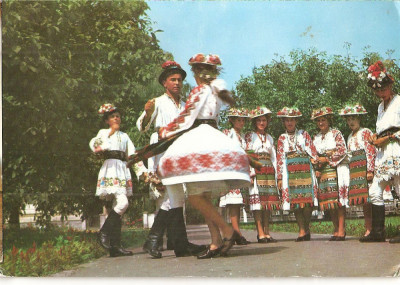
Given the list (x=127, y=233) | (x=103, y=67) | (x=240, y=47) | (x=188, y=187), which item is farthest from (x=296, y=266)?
(x=103, y=67)

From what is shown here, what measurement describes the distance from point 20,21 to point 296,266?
3.75 m

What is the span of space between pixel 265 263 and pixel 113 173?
1933 mm

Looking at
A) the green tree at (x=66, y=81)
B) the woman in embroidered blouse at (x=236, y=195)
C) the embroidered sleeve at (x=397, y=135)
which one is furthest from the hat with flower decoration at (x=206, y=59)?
the embroidered sleeve at (x=397, y=135)

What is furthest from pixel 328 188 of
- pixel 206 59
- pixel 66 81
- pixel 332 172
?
pixel 66 81

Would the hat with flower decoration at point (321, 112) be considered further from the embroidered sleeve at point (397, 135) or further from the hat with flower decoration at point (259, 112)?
the embroidered sleeve at point (397, 135)

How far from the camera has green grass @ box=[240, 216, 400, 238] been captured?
7.25 metres

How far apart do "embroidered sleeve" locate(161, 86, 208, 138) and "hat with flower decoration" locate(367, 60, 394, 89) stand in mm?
1993

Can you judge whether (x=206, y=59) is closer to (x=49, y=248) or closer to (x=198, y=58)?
(x=198, y=58)

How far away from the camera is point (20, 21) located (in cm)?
693

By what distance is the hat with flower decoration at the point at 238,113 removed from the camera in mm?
7171

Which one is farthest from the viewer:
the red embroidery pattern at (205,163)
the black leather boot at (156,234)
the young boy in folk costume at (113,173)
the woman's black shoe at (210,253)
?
the young boy in folk costume at (113,173)

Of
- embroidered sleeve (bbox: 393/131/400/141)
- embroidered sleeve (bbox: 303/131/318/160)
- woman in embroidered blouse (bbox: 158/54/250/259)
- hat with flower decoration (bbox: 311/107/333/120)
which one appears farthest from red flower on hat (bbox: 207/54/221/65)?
embroidered sleeve (bbox: 393/131/400/141)

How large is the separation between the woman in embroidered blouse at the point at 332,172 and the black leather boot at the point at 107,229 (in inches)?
103

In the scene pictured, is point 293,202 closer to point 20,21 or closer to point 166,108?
point 166,108
